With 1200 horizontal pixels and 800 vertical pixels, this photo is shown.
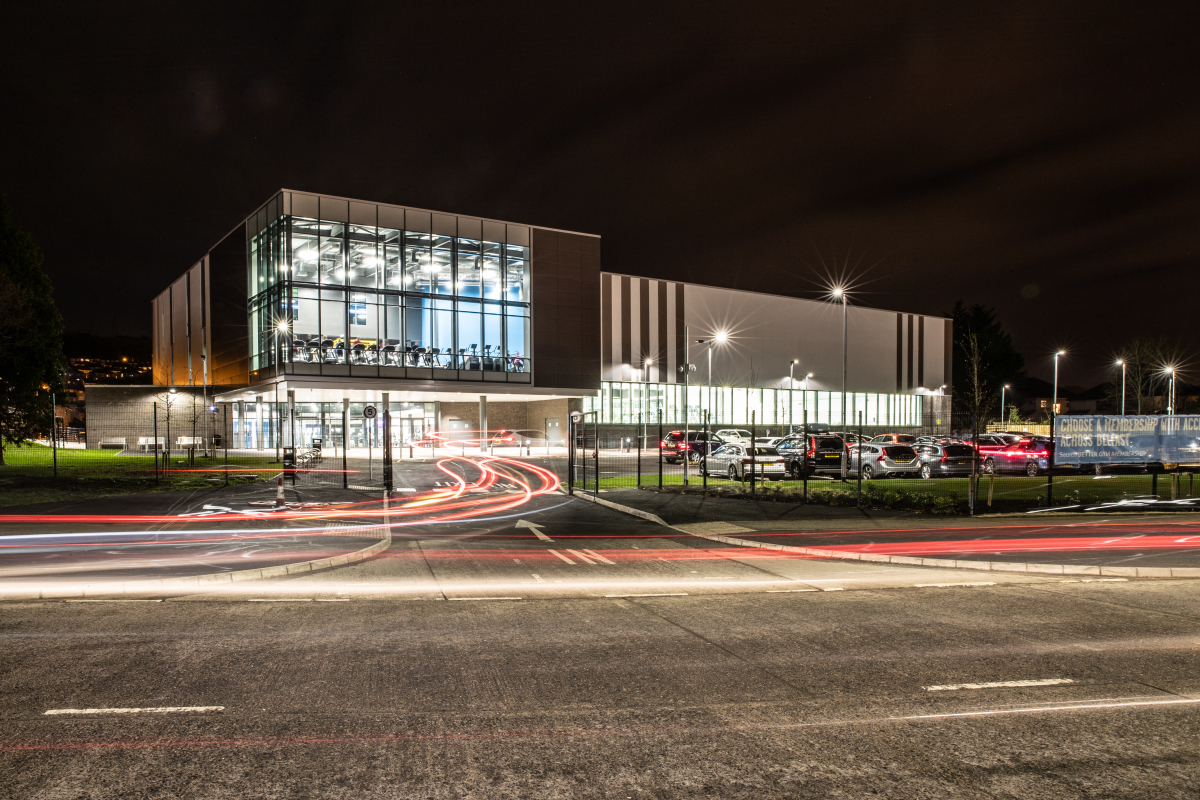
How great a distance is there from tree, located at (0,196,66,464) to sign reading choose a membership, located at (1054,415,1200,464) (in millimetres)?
42914

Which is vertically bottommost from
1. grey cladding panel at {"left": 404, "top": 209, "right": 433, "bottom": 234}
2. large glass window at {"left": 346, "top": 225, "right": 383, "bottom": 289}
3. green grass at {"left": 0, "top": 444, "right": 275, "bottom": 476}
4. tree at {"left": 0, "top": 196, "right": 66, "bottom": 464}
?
green grass at {"left": 0, "top": 444, "right": 275, "bottom": 476}

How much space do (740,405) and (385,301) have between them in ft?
118

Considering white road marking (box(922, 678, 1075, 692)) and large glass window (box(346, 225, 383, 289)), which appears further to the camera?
large glass window (box(346, 225, 383, 289))

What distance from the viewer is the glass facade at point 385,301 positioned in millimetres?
47969

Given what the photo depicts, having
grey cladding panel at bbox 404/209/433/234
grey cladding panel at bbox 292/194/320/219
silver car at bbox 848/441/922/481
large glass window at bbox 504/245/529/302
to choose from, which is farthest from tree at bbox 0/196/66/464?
silver car at bbox 848/441/922/481

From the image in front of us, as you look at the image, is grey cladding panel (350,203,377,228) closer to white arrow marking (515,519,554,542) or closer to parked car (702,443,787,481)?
parked car (702,443,787,481)

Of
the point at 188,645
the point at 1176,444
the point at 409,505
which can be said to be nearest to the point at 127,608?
the point at 188,645

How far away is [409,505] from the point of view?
21.9 metres

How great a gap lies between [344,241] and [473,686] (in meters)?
47.8

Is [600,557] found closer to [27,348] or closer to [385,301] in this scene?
[27,348]

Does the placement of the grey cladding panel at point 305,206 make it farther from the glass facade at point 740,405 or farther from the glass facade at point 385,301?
the glass facade at point 740,405

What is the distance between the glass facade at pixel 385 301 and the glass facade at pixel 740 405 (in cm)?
1017

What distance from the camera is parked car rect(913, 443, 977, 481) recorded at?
28938 mm

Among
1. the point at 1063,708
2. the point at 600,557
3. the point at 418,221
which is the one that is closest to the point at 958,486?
the point at 600,557
